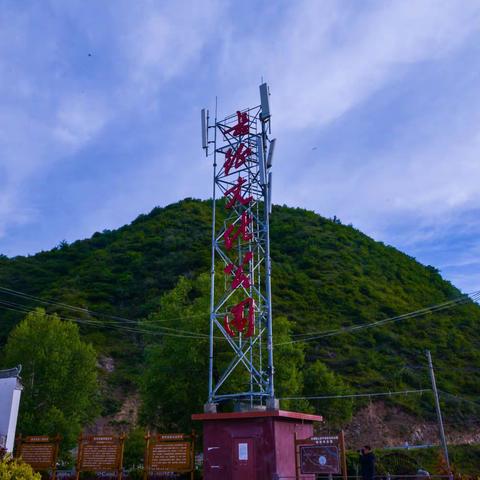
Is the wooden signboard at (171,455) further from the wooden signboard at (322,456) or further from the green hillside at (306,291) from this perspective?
the green hillside at (306,291)

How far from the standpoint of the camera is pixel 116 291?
2655 inches

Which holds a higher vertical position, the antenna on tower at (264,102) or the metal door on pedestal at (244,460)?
the antenna on tower at (264,102)

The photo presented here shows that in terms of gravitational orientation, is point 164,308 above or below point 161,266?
below

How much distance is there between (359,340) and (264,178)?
140 ft

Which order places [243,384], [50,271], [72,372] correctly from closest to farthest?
[243,384]
[72,372]
[50,271]

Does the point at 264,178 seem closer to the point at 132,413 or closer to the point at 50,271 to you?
the point at 132,413

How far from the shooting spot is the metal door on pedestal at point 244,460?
49.9 ft

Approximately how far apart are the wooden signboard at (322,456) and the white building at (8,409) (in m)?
11.5

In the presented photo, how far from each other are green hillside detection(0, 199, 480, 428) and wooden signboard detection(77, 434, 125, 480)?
21.1 meters

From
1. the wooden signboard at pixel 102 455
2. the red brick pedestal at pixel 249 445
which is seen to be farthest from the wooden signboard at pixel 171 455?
the red brick pedestal at pixel 249 445

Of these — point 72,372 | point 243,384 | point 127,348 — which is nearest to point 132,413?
point 127,348

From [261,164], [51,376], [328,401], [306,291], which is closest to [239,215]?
[261,164]

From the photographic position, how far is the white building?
764 inches

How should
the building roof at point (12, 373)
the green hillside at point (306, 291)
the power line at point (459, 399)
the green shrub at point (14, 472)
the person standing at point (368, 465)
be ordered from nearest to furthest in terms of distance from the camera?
the person standing at point (368, 465) → the green shrub at point (14, 472) → the building roof at point (12, 373) → the power line at point (459, 399) → the green hillside at point (306, 291)
